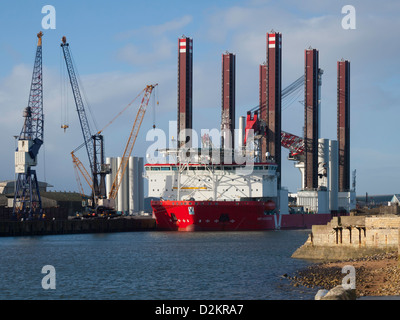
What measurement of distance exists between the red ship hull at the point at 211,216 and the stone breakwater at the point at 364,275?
42.6 metres

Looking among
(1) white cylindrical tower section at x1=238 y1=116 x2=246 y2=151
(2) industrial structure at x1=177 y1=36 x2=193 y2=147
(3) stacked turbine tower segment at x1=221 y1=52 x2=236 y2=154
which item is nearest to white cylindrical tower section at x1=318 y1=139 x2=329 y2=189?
(1) white cylindrical tower section at x1=238 y1=116 x2=246 y2=151

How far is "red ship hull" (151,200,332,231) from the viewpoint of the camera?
7925 centimetres

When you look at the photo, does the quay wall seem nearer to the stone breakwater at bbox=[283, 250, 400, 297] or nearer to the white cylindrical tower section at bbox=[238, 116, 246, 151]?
the white cylindrical tower section at bbox=[238, 116, 246, 151]

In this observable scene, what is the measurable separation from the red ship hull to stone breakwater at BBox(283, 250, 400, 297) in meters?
42.6

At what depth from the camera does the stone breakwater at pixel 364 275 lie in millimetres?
25875

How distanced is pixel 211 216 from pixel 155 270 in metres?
40.6

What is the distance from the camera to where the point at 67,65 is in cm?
9806

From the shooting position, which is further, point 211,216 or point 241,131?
point 241,131

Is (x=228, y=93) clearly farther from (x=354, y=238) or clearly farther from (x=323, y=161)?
(x=354, y=238)

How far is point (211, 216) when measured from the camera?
7969 cm

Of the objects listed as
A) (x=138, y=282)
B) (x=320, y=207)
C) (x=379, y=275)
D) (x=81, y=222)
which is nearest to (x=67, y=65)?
(x=81, y=222)

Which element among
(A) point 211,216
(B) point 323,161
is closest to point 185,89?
(A) point 211,216

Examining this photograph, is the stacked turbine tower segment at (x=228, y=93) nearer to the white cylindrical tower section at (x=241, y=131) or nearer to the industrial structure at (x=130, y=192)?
the white cylindrical tower section at (x=241, y=131)

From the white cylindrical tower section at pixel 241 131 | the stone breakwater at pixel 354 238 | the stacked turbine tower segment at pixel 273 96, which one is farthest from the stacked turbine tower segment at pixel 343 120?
the stone breakwater at pixel 354 238
